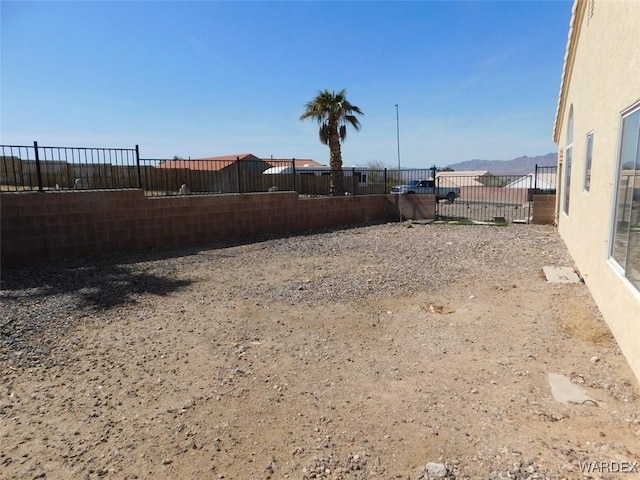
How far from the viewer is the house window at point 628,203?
405 centimetres

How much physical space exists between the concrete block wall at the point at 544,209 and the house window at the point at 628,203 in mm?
10984

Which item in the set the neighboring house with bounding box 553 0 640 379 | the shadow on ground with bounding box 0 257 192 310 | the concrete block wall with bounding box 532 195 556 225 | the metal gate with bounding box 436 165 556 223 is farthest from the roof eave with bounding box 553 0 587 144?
the shadow on ground with bounding box 0 257 192 310

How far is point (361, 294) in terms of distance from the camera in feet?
21.7

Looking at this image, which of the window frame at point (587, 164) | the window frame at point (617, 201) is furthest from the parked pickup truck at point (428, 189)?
the window frame at point (617, 201)

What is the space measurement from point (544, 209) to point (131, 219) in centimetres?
1391

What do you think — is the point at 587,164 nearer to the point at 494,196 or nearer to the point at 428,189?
the point at 428,189

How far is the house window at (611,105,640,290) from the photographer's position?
4047 mm

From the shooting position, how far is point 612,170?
16.6 feet

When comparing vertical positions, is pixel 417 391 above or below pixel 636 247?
below

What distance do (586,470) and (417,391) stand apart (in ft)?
4.41

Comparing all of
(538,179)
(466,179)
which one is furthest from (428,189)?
(466,179)

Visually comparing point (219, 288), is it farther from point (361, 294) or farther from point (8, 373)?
point (8, 373)

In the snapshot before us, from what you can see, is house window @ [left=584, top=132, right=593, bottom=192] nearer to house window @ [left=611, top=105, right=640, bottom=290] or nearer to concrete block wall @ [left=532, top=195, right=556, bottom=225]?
house window @ [left=611, top=105, right=640, bottom=290]

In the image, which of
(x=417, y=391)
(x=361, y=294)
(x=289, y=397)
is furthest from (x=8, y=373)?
Answer: (x=361, y=294)
